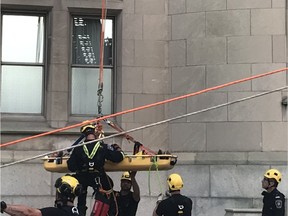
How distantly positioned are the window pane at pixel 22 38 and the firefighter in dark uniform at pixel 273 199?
5744 millimetres

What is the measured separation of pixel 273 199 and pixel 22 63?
244 inches

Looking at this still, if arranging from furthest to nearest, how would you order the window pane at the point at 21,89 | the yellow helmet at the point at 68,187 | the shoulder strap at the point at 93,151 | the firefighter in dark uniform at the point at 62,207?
the window pane at the point at 21,89 → the shoulder strap at the point at 93,151 → the yellow helmet at the point at 68,187 → the firefighter in dark uniform at the point at 62,207

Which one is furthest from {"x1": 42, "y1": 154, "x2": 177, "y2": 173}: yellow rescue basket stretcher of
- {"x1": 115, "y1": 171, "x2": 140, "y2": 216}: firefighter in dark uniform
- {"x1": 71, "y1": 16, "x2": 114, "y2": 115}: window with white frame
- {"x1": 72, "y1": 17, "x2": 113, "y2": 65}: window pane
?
{"x1": 72, "y1": 17, "x2": 113, "y2": 65}: window pane

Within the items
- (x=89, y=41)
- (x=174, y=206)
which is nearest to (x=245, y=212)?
(x=174, y=206)

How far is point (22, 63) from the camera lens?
13133mm

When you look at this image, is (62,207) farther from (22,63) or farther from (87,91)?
(22,63)

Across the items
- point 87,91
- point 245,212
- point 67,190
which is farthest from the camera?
point 87,91

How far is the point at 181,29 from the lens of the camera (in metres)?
12.9

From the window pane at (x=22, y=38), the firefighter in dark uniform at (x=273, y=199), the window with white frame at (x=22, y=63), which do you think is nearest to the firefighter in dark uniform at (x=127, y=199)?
the firefighter in dark uniform at (x=273, y=199)

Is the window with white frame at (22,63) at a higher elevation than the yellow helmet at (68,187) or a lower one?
higher

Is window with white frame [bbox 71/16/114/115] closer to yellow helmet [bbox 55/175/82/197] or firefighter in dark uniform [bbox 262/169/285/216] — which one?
firefighter in dark uniform [bbox 262/169/285/216]

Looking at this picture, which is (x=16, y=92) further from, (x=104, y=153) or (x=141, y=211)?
(x=104, y=153)

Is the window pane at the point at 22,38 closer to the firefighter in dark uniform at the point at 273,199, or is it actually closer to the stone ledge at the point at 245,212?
the stone ledge at the point at 245,212

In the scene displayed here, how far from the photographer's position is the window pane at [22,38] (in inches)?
519
